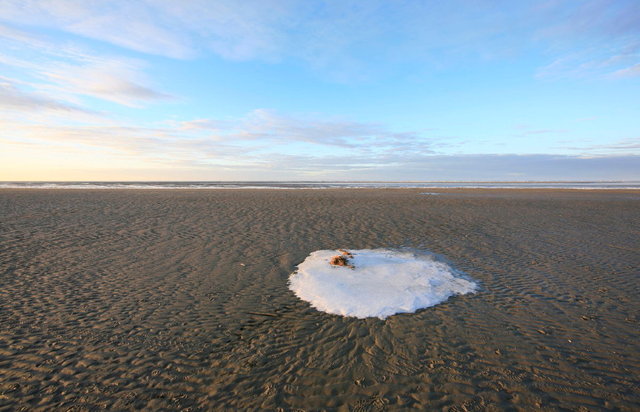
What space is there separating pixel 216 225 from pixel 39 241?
8.73 m

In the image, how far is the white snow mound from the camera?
841cm

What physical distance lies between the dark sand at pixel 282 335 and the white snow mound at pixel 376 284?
0.49m

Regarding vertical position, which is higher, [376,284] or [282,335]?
[376,284]

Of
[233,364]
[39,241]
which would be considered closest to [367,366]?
[233,364]

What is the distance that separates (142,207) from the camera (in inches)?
1046

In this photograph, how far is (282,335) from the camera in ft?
22.9

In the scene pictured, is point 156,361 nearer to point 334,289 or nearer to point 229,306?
point 229,306

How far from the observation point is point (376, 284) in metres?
9.79

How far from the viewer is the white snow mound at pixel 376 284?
8406mm

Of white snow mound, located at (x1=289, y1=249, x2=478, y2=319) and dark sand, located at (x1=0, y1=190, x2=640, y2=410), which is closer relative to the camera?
dark sand, located at (x1=0, y1=190, x2=640, y2=410)

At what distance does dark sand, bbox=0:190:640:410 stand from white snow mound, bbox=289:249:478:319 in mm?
494

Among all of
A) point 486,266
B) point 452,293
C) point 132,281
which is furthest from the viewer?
point 486,266

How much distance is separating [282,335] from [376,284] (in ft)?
13.0

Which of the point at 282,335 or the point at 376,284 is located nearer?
the point at 282,335
